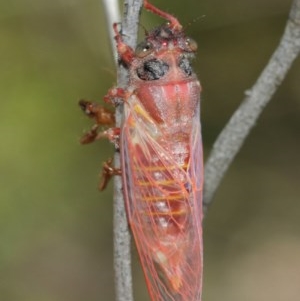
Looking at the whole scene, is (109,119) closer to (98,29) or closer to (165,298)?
(165,298)

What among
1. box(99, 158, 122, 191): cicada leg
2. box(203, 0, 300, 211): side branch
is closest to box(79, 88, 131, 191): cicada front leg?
box(99, 158, 122, 191): cicada leg

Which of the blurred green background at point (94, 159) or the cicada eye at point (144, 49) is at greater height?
the cicada eye at point (144, 49)

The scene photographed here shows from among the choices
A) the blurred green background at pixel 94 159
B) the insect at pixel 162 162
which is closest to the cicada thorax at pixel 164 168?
the insect at pixel 162 162

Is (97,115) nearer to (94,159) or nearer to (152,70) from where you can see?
(152,70)

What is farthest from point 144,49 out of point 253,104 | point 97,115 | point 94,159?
point 94,159

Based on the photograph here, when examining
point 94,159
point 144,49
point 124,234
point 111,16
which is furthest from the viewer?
point 94,159

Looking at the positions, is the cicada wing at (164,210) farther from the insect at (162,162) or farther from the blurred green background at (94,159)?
the blurred green background at (94,159)
